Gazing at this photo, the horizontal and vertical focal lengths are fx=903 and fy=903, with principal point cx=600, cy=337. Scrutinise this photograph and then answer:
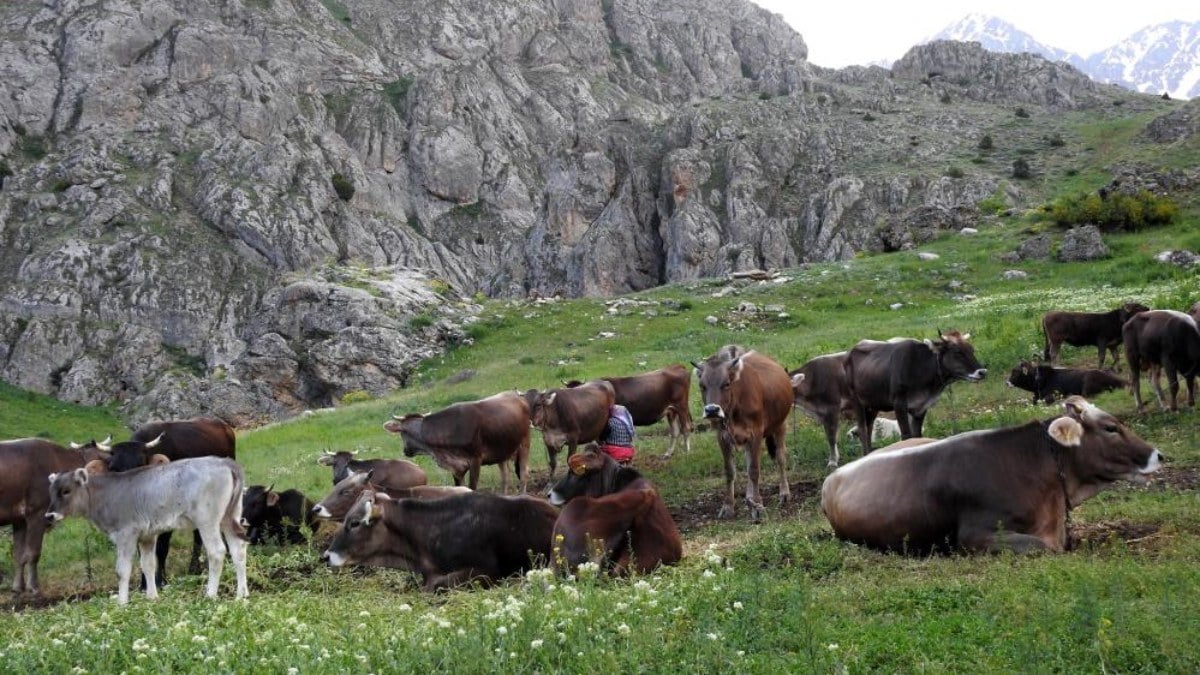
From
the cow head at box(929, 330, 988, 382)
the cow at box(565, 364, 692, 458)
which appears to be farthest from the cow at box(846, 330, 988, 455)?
the cow at box(565, 364, 692, 458)

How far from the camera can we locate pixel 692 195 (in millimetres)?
79688

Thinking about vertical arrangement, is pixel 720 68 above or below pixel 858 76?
above

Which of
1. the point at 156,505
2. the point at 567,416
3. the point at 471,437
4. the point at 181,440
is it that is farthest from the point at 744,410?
the point at 181,440

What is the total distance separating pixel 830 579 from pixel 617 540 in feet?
7.64

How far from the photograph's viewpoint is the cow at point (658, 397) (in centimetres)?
1983

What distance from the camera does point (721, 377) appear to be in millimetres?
13047

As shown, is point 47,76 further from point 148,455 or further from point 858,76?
point 148,455

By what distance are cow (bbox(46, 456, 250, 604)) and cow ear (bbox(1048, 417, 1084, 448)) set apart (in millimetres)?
9045

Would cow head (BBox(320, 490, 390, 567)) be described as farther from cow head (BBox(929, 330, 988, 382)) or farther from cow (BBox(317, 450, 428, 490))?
cow head (BBox(929, 330, 988, 382))

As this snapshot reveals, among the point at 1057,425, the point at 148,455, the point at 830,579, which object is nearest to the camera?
the point at 830,579

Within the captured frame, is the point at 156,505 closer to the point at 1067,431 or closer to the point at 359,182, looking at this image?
the point at 1067,431

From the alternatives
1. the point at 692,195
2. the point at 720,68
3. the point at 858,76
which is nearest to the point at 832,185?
the point at 692,195

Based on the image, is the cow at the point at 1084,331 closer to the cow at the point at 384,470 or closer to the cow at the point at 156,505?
the cow at the point at 384,470

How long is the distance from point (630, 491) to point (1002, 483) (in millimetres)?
3828
